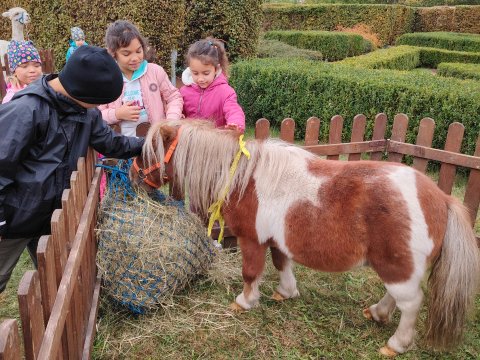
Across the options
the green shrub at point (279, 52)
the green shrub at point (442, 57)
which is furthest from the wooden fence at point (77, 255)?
the green shrub at point (442, 57)

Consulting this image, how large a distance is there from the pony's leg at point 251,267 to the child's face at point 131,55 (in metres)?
1.70

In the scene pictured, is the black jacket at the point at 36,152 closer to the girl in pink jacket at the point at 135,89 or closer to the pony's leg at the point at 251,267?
the girl in pink jacket at the point at 135,89

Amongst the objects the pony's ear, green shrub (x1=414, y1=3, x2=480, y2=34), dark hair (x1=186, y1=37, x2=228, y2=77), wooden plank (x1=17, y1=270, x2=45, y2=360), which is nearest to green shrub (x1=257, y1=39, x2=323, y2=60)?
dark hair (x1=186, y1=37, x2=228, y2=77)

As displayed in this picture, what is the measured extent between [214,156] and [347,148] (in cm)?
175

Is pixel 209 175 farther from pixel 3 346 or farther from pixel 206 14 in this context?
pixel 206 14

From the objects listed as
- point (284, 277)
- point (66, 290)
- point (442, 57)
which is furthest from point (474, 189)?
point (442, 57)

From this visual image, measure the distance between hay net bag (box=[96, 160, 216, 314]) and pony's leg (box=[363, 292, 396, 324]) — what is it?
143 centimetres

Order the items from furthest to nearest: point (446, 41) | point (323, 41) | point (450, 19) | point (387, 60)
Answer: point (450, 19) < point (446, 41) < point (323, 41) < point (387, 60)

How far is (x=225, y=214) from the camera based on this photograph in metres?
2.96

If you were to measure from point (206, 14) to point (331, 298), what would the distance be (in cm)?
895

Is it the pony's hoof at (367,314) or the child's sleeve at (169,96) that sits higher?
the child's sleeve at (169,96)

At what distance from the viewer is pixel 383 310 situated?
3104 millimetres

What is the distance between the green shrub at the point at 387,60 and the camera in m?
11.9

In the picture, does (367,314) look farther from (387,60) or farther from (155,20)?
(387,60)
